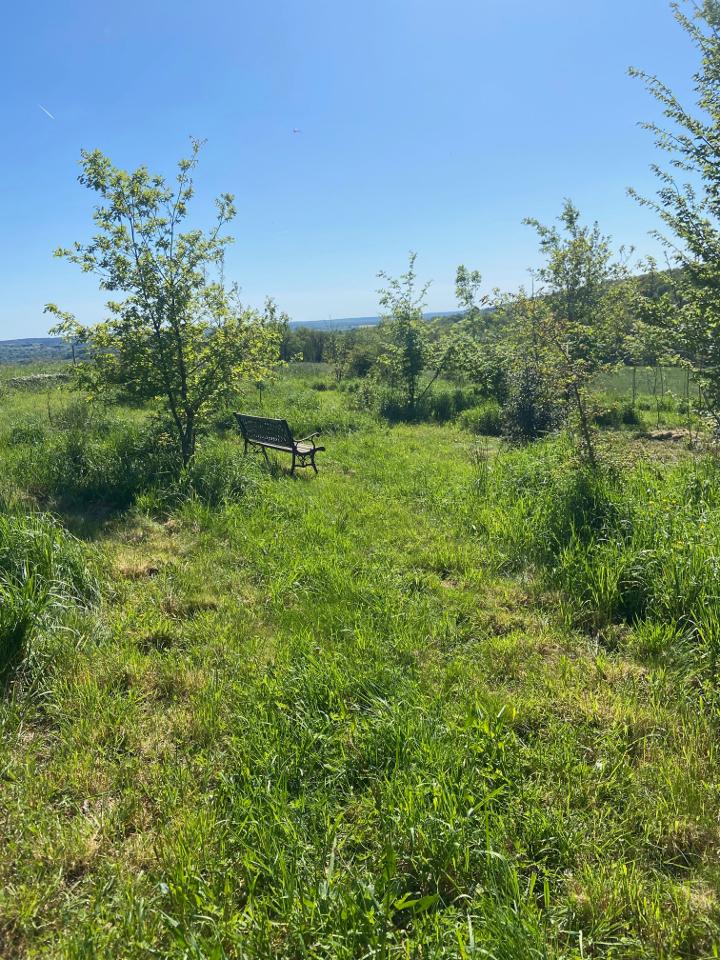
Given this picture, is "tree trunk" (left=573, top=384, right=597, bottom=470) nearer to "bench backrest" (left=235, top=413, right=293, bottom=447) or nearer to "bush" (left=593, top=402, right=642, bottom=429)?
"bench backrest" (left=235, top=413, right=293, bottom=447)

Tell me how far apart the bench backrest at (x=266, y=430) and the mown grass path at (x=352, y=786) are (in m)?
3.91

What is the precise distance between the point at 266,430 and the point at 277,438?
0.33 m

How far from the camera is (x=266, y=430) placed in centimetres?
798

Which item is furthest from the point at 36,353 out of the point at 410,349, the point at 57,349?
the point at 410,349

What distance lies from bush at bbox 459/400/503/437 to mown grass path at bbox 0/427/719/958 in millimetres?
7321

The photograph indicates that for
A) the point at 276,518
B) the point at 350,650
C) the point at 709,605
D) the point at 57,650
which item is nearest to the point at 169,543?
the point at 276,518

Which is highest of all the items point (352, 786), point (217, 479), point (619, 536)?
point (217, 479)

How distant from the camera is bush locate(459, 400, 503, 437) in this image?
35.7 ft

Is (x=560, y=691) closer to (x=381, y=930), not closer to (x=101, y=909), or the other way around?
(x=381, y=930)

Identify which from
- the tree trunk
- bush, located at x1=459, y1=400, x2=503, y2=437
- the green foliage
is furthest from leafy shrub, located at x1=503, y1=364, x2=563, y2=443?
the tree trunk

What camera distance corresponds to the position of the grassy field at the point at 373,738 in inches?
67.8

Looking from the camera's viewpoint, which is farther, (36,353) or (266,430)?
(36,353)

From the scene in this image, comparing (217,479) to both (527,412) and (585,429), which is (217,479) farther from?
(527,412)

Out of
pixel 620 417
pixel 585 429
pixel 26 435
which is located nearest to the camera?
pixel 585 429
